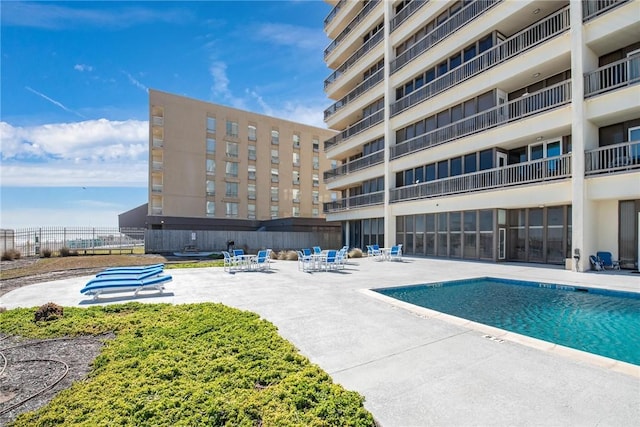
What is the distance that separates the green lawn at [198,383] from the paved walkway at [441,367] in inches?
16.8

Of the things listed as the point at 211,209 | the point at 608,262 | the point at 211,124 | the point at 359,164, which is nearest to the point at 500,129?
the point at 608,262

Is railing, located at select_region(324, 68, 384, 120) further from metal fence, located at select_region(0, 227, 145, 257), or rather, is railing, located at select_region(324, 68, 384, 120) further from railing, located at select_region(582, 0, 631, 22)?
metal fence, located at select_region(0, 227, 145, 257)

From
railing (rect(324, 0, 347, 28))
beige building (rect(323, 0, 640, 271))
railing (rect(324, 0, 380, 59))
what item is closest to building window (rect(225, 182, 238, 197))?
railing (rect(324, 0, 380, 59))

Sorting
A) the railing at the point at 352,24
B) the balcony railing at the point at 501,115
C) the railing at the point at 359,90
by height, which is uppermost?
the railing at the point at 352,24

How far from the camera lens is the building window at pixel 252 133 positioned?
48406mm

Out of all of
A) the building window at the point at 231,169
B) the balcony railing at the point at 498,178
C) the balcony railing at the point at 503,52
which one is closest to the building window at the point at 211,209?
the building window at the point at 231,169

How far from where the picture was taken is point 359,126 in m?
30.6

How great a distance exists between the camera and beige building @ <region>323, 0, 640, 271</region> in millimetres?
14148

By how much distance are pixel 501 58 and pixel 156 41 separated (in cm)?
1830

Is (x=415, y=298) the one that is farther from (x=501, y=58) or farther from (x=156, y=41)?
(x=501, y=58)

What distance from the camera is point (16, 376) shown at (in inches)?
172

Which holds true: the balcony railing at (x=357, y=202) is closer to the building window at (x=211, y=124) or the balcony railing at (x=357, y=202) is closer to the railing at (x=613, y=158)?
the railing at (x=613, y=158)

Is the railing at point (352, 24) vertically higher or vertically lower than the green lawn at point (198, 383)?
higher

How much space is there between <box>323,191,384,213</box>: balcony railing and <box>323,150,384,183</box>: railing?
271 centimetres
